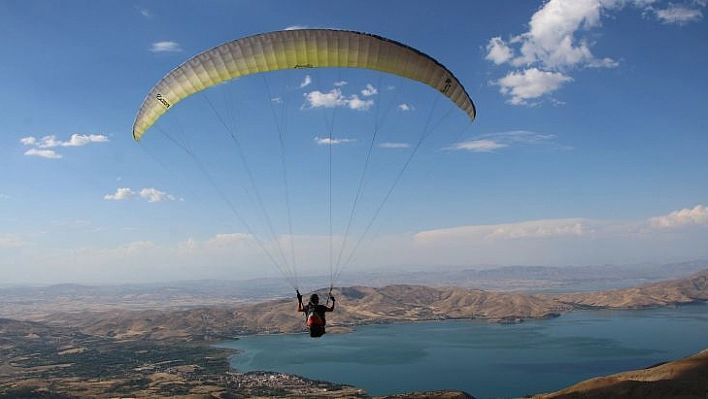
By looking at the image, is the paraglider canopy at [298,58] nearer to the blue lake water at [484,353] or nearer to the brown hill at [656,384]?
the brown hill at [656,384]

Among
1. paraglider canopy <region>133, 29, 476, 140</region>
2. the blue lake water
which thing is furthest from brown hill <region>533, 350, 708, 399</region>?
A: the blue lake water

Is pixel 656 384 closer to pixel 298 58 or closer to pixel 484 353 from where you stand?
pixel 298 58

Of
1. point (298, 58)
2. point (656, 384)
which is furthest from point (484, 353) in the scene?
point (298, 58)

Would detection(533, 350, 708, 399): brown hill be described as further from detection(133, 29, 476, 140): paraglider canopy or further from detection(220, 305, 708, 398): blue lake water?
detection(220, 305, 708, 398): blue lake water

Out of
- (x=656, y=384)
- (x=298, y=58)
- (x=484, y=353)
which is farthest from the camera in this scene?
(x=484, y=353)

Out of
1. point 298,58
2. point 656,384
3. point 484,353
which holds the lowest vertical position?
point 484,353

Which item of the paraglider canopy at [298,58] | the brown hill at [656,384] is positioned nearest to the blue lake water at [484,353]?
the brown hill at [656,384]
